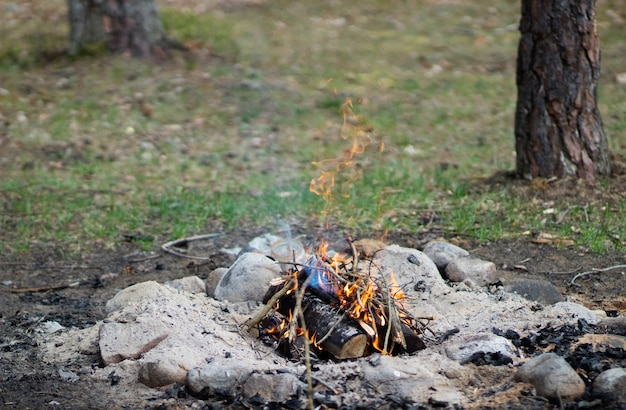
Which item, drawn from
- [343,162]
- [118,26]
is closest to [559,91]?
[343,162]

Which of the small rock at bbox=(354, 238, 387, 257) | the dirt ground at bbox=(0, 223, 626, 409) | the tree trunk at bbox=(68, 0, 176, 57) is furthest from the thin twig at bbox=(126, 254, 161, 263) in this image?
the tree trunk at bbox=(68, 0, 176, 57)

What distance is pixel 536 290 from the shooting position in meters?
4.75

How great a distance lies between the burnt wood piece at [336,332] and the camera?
3975 mm

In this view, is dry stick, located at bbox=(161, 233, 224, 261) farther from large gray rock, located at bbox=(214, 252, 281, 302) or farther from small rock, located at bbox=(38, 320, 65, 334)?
small rock, located at bbox=(38, 320, 65, 334)

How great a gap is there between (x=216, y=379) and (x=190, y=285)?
1.32m

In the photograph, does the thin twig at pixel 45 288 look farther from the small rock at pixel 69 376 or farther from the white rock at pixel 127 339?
the small rock at pixel 69 376

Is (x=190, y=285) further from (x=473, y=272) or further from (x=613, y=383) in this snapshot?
(x=613, y=383)

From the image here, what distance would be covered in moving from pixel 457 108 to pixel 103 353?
6.53 metres

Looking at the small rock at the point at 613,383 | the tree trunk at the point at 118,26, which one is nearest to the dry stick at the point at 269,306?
the small rock at the point at 613,383

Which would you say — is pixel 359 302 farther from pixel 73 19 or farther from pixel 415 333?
pixel 73 19

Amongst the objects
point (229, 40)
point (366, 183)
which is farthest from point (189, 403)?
point (229, 40)

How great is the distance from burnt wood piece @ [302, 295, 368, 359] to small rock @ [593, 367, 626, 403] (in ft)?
3.71

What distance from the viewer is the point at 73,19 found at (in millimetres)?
10211

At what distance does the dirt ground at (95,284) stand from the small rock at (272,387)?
0.30 metres
